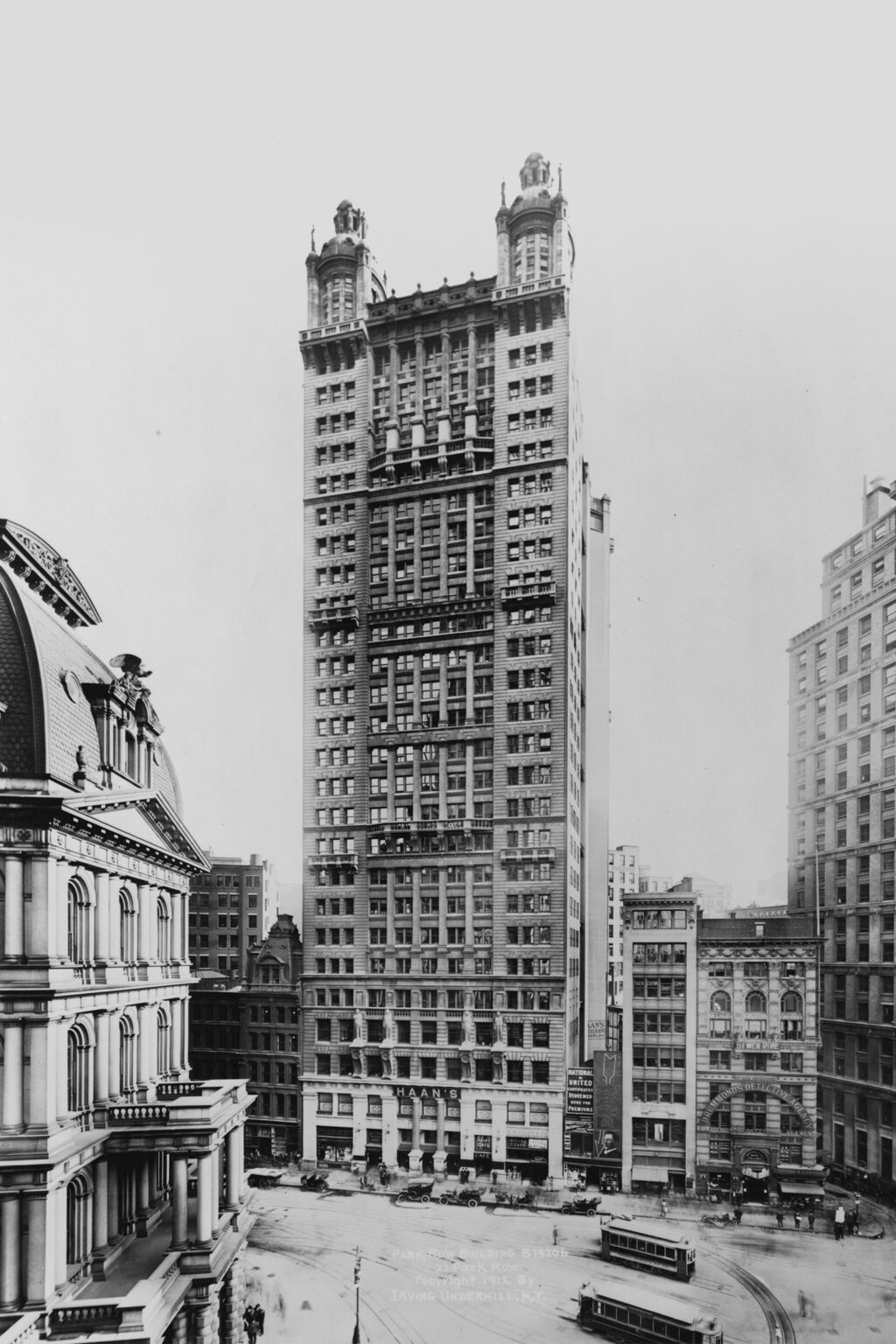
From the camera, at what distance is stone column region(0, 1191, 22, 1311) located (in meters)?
22.3

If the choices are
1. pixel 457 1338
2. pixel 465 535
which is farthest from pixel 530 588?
pixel 457 1338

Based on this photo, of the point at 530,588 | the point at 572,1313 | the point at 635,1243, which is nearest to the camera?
the point at 572,1313

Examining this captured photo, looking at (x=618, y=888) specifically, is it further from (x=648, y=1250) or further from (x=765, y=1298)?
(x=765, y=1298)

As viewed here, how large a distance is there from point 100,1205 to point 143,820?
10557 mm

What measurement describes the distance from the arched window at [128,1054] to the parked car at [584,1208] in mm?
19863

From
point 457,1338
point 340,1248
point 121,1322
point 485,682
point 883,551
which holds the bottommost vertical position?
point 340,1248

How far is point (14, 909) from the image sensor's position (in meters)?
23.5

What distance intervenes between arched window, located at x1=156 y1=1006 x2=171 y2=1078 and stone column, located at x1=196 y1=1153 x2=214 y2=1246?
6557mm

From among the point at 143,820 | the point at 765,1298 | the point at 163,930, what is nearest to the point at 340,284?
the point at 143,820

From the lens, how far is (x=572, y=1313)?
1166 inches

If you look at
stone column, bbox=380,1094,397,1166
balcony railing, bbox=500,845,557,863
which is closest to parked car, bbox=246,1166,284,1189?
stone column, bbox=380,1094,397,1166

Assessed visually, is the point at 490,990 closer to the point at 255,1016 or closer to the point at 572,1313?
the point at 255,1016

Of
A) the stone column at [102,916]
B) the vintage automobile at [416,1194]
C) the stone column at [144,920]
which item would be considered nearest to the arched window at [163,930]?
the stone column at [144,920]

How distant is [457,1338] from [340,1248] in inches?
406
